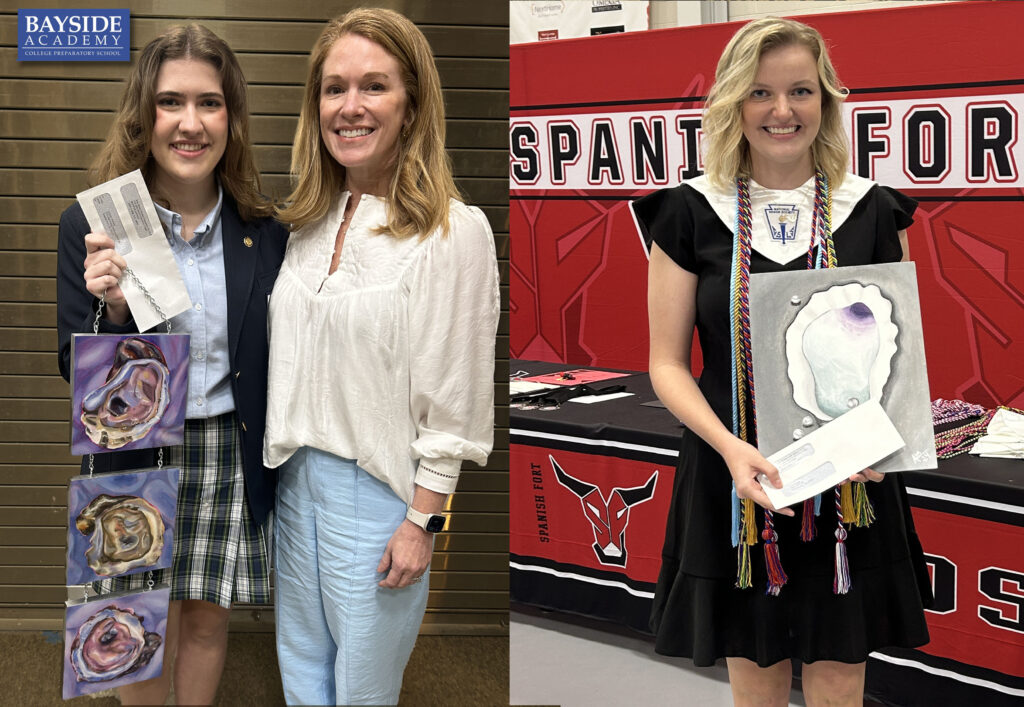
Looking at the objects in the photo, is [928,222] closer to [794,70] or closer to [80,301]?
[794,70]

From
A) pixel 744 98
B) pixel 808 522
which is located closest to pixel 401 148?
pixel 744 98

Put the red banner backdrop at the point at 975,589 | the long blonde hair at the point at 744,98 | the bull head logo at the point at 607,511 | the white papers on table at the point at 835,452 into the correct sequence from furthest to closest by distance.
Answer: the bull head logo at the point at 607,511, the red banner backdrop at the point at 975,589, the long blonde hair at the point at 744,98, the white papers on table at the point at 835,452

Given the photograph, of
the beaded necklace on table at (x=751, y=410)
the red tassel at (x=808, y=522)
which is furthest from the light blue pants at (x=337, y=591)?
the red tassel at (x=808, y=522)

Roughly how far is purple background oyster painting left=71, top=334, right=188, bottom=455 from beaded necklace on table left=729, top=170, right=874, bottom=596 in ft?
3.42

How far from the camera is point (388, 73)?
1883 mm

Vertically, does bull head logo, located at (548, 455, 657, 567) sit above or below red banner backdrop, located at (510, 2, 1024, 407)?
below

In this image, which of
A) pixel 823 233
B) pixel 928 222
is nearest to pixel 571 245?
pixel 928 222

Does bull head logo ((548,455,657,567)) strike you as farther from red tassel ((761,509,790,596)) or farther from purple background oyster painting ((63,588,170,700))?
purple background oyster painting ((63,588,170,700))

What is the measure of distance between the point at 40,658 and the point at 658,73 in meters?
2.17

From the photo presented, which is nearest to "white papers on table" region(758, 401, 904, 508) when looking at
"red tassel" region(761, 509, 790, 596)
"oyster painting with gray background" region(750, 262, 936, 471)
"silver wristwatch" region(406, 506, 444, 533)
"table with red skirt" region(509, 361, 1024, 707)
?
"oyster painting with gray background" region(750, 262, 936, 471)

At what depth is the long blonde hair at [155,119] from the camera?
1.91m

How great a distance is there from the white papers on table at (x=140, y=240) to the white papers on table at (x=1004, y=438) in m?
2.08

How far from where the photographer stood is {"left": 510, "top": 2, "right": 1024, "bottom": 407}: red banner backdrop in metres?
2.77

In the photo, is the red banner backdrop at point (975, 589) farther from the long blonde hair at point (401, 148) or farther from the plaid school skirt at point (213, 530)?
the plaid school skirt at point (213, 530)
